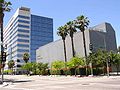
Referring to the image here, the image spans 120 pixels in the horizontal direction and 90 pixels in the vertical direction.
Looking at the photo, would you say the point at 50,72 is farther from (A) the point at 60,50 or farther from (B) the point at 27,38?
(B) the point at 27,38

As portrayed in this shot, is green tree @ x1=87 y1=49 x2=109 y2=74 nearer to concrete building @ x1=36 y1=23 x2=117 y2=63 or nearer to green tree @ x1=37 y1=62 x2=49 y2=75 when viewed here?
concrete building @ x1=36 y1=23 x2=117 y2=63

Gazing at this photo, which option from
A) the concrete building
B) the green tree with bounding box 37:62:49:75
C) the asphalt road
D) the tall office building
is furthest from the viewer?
the tall office building

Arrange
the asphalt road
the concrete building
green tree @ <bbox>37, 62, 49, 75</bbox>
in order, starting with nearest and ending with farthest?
1. the asphalt road
2. the concrete building
3. green tree @ <bbox>37, 62, 49, 75</bbox>

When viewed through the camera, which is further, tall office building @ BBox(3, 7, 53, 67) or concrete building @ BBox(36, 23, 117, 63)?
tall office building @ BBox(3, 7, 53, 67)

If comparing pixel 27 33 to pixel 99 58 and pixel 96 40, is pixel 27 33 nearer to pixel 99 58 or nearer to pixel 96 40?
pixel 96 40

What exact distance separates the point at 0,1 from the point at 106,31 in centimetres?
5482

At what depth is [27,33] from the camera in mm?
164875

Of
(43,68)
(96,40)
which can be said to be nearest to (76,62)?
(96,40)

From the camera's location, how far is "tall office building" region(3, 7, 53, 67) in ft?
525

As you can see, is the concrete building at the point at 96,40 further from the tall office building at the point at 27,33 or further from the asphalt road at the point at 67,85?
the tall office building at the point at 27,33

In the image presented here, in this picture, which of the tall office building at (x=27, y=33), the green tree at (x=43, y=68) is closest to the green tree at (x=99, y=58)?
the green tree at (x=43, y=68)

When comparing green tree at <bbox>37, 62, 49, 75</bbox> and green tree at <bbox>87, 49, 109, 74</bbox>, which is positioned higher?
green tree at <bbox>87, 49, 109, 74</bbox>

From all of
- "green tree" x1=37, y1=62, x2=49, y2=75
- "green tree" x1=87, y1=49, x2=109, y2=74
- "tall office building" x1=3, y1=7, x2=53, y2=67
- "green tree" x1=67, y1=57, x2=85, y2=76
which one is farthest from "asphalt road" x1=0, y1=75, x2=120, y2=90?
"tall office building" x1=3, y1=7, x2=53, y2=67

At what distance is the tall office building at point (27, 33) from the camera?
160125 millimetres
